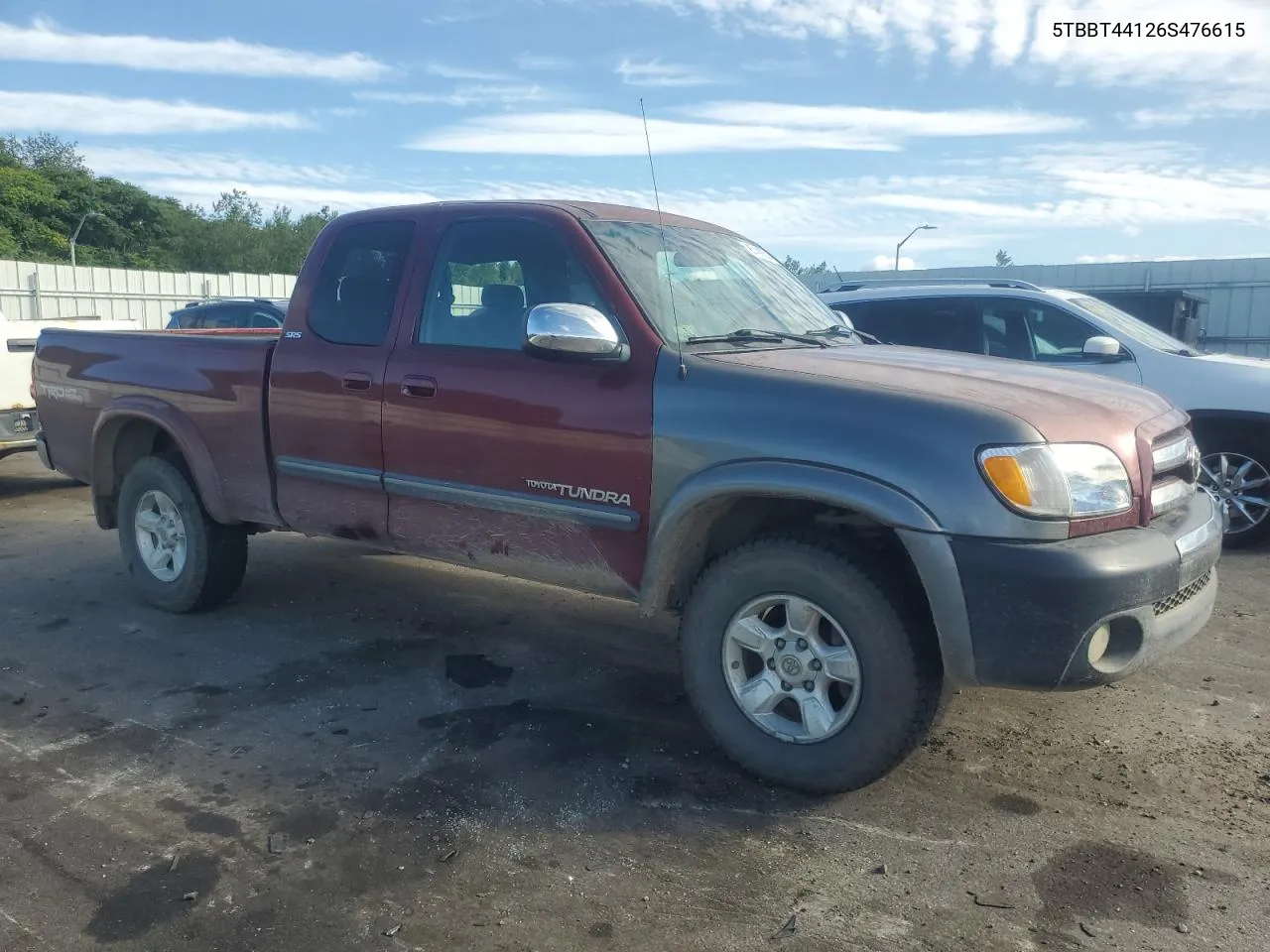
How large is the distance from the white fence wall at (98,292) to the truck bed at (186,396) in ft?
84.9

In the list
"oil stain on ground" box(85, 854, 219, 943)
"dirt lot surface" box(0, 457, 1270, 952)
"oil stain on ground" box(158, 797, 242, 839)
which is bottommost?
"oil stain on ground" box(85, 854, 219, 943)

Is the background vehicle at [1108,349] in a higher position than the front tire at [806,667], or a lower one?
higher

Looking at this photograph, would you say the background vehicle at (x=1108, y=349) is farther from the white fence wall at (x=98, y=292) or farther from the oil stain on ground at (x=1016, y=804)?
the white fence wall at (x=98, y=292)

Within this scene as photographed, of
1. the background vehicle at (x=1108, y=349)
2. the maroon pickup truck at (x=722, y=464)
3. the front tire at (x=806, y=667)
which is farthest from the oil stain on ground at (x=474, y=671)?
the background vehicle at (x=1108, y=349)

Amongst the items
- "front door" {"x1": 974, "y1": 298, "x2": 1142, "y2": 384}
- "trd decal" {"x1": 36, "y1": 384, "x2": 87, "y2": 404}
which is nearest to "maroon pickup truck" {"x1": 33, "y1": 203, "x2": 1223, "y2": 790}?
"trd decal" {"x1": 36, "y1": 384, "x2": 87, "y2": 404}

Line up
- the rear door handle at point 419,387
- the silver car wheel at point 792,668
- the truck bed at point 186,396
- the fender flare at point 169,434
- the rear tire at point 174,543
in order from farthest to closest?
the rear tire at point 174,543 < the fender flare at point 169,434 < the truck bed at point 186,396 < the rear door handle at point 419,387 < the silver car wheel at point 792,668

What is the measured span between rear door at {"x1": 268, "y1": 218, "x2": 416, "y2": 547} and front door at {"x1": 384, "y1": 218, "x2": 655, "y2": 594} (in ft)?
0.44

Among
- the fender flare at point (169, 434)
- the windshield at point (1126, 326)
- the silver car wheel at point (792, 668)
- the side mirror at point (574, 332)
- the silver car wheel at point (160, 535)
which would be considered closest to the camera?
the silver car wheel at point (792, 668)

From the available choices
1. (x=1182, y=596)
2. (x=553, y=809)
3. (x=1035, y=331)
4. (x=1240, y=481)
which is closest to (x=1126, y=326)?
(x=1035, y=331)

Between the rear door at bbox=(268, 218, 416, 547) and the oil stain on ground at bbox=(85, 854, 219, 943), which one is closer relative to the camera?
the oil stain on ground at bbox=(85, 854, 219, 943)

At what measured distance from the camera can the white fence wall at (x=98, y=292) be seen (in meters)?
30.5

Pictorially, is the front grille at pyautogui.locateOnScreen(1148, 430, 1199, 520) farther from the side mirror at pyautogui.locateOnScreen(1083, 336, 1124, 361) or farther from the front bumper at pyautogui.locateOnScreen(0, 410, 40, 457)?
the front bumper at pyautogui.locateOnScreen(0, 410, 40, 457)

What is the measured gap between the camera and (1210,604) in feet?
12.4

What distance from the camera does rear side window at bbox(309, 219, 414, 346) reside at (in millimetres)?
4758
